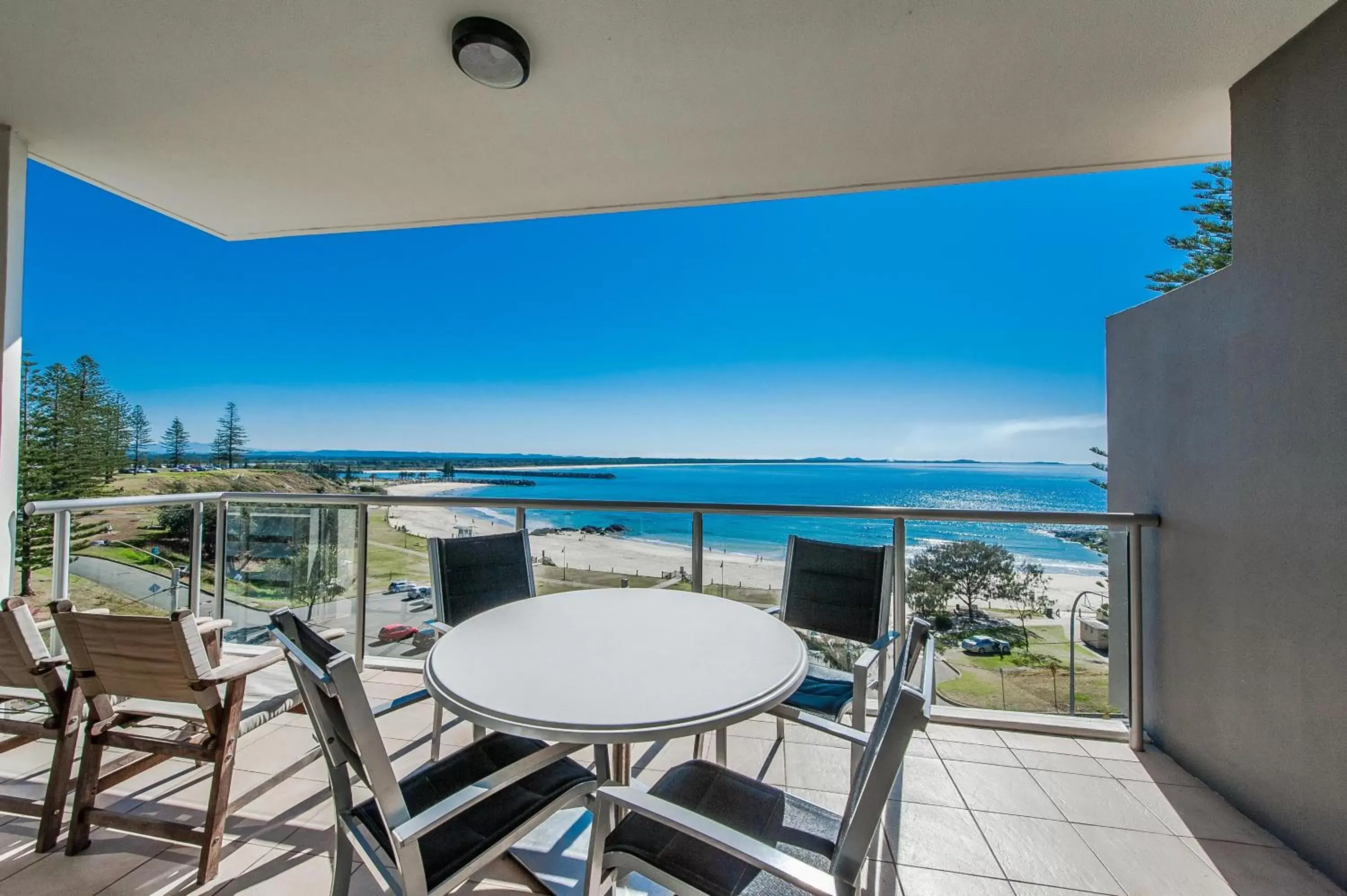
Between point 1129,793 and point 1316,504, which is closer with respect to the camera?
point 1316,504

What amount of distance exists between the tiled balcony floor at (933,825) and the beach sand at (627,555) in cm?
79

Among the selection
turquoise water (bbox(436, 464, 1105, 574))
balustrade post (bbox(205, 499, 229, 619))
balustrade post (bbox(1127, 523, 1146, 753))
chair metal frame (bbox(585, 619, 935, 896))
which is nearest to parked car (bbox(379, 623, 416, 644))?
turquoise water (bbox(436, 464, 1105, 574))

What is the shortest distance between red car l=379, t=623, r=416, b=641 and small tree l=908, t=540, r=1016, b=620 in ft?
9.87

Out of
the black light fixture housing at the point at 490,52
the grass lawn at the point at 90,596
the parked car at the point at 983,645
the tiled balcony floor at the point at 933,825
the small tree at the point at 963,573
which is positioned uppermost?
the black light fixture housing at the point at 490,52

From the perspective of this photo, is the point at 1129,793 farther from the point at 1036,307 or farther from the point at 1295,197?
the point at 1036,307

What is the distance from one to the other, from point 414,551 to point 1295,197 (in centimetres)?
437

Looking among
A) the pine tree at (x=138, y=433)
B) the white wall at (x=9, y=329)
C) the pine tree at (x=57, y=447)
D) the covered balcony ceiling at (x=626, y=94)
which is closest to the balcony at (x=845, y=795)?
the pine tree at (x=57, y=447)

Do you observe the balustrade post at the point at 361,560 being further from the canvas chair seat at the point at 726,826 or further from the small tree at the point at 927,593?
the small tree at the point at 927,593

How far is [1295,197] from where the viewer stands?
6.53 ft

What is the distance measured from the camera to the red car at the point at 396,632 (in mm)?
3250

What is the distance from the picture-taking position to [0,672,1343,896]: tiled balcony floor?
176cm

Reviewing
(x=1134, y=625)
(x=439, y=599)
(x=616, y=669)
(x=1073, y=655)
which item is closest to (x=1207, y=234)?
(x=1134, y=625)

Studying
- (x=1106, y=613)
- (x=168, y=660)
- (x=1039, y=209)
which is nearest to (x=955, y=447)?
(x=1039, y=209)

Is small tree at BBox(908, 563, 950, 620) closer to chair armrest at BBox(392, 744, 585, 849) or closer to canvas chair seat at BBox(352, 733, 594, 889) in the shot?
canvas chair seat at BBox(352, 733, 594, 889)
